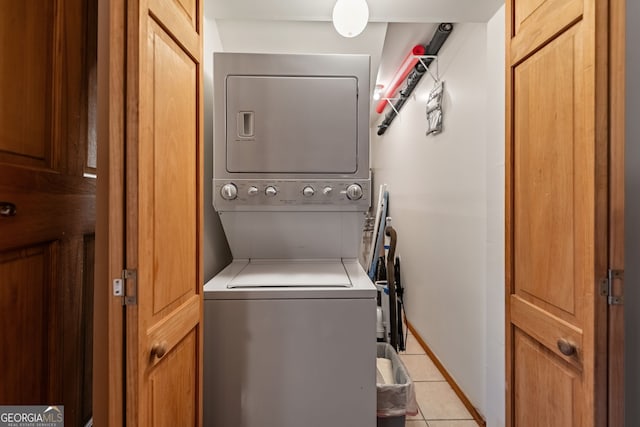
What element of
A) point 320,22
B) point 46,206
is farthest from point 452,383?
point 320,22

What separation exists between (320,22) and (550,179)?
1.99m

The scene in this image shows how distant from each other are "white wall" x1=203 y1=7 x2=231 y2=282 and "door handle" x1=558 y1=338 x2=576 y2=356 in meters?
1.86

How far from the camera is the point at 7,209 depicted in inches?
34.1

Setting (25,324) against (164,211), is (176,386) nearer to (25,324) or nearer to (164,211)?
(25,324)

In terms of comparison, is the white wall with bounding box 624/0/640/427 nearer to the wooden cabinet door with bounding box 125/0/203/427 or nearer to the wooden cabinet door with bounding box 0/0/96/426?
the wooden cabinet door with bounding box 125/0/203/427

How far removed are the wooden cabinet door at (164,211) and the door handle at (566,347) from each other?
1423mm

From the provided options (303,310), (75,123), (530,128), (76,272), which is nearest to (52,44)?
(75,123)

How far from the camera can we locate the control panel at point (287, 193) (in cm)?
184

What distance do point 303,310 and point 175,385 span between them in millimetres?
613

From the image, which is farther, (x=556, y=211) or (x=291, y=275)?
(x=291, y=275)

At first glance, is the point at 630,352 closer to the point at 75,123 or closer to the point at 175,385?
the point at 175,385

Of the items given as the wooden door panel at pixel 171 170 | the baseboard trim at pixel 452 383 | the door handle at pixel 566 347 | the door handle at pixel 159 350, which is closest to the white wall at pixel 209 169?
the wooden door panel at pixel 171 170

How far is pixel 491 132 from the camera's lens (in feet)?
6.66

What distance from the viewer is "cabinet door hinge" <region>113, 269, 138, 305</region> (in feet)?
2.87
